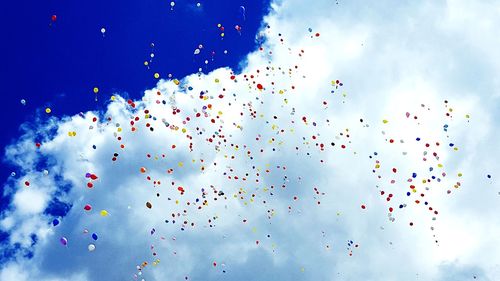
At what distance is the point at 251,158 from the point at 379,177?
26.4 feet

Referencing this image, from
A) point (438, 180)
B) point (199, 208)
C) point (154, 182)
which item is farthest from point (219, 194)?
point (438, 180)

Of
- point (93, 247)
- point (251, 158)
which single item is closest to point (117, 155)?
point (93, 247)

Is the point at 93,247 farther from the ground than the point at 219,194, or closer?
closer

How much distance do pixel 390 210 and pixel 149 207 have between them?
50.0 ft

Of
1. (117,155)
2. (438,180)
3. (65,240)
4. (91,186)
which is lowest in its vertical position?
(65,240)

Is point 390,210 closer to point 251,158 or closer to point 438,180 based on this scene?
point 438,180

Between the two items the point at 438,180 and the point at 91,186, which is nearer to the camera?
the point at 91,186

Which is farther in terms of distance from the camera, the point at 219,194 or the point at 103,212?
the point at 219,194

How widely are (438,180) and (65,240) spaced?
23.4 meters

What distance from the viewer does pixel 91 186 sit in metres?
33.1

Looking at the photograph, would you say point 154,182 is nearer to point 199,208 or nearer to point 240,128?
point 199,208

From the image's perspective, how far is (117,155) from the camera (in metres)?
34.1

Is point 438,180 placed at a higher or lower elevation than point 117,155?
higher

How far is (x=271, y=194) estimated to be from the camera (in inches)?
1414
